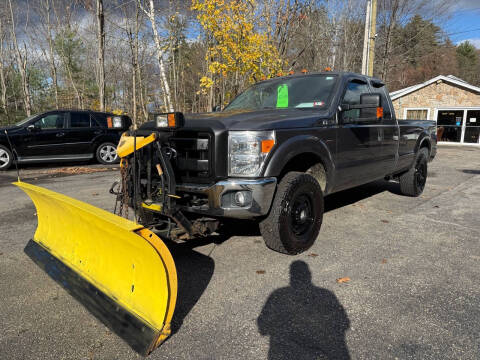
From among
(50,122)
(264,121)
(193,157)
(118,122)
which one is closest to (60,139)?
(50,122)

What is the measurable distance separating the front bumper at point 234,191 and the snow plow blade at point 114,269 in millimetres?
921

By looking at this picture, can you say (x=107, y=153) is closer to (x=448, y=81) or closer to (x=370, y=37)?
(x=370, y=37)

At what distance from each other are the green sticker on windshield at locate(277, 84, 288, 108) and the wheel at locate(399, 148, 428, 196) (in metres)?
3.20

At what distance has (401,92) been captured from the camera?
21.1 metres

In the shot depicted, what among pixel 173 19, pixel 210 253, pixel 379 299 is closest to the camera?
pixel 379 299

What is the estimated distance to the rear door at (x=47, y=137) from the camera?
31.7 feet

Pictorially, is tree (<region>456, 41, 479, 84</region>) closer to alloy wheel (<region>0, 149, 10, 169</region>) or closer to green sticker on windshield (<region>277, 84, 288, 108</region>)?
green sticker on windshield (<region>277, 84, 288, 108</region>)

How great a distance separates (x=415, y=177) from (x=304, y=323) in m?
4.81

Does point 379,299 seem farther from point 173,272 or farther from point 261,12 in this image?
point 261,12

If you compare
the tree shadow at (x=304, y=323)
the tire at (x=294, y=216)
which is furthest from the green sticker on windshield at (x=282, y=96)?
the tree shadow at (x=304, y=323)

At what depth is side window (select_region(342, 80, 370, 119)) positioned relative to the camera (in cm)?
421

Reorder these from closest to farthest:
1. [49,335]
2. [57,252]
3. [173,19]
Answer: [49,335] → [57,252] → [173,19]

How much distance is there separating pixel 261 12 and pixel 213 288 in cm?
1198

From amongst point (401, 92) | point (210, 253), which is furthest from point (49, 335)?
point (401, 92)
